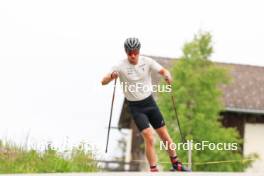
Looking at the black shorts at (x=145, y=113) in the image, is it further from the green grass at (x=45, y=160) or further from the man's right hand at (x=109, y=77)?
the green grass at (x=45, y=160)

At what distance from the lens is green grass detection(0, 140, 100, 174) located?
36.2ft

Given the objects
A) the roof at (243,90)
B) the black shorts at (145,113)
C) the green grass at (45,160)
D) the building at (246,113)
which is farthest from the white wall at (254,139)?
the black shorts at (145,113)

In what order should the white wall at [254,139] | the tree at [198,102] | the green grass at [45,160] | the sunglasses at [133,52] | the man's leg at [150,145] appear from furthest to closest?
the white wall at [254,139], the tree at [198,102], the green grass at [45,160], the man's leg at [150,145], the sunglasses at [133,52]

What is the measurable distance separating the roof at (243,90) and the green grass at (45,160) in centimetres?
2202

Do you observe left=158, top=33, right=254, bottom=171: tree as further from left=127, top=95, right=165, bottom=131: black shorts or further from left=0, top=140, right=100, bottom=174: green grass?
left=127, top=95, right=165, bottom=131: black shorts

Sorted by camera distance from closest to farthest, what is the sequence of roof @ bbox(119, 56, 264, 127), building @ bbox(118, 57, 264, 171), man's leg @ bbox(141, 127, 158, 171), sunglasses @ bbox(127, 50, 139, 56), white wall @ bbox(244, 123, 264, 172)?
sunglasses @ bbox(127, 50, 139, 56) → man's leg @ bbox(141, 127, 158, 171) → building @ bbox(118, 57, 264, 171) → roof @ bbox(119, 56, 264, 127) → white wall @ bbox(244, 123, 264, 172)

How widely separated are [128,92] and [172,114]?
17.0m

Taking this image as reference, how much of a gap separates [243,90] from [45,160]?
2695 centimetres

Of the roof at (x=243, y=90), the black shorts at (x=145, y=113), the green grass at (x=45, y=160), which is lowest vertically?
the green grass at (x=45, y=160)

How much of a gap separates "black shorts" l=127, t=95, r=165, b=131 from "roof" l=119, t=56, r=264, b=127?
2267 centimetres

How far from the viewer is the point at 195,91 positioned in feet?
92.4

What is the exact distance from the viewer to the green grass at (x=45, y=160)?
11031 millimetres

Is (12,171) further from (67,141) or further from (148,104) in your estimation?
(148,104)

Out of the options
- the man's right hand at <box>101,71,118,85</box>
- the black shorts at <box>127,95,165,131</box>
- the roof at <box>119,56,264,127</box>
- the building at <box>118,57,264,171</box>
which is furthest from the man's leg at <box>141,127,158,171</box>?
the building at <box>118,57,264,171</box>
